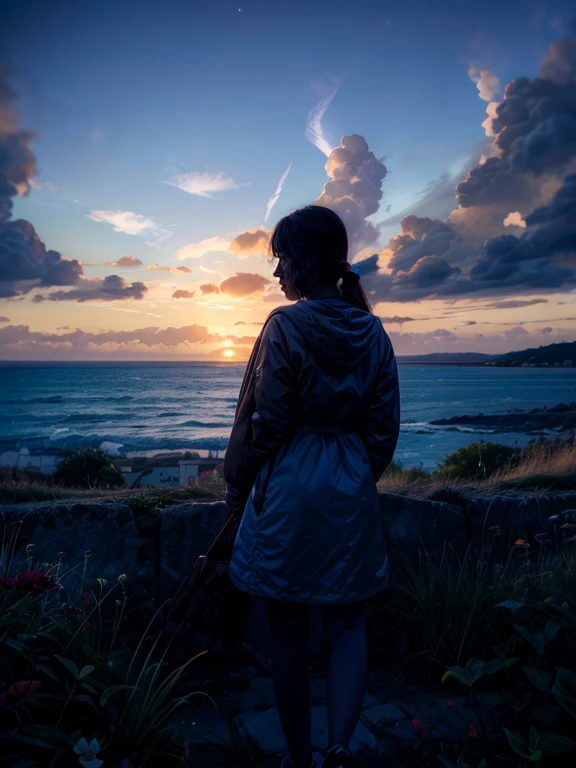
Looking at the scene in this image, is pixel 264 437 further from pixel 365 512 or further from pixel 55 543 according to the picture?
pixel 55 543

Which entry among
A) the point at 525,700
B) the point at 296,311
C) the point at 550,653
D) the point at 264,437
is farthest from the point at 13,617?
the point at 550,653

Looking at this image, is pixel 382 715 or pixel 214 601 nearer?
pixel 214 601

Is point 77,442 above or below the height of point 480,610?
below

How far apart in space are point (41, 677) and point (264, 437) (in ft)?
3.40

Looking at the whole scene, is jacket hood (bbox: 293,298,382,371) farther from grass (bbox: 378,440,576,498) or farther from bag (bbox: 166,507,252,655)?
grass (bbox: 378,440,576,498)

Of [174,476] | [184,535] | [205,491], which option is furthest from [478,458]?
[184,535]

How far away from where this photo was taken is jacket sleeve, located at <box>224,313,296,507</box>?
6.10ft

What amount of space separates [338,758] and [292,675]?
10.5 inches

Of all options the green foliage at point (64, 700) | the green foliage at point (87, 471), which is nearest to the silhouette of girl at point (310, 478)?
the green foliage at point (64, 700)

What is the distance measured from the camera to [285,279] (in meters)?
2.06

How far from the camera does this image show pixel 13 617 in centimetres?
206

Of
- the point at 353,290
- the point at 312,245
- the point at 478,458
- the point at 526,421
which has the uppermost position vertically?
the point at 312,245

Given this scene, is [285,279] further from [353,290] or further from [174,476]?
[174,476]

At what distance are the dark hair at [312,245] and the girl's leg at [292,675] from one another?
112 cm
